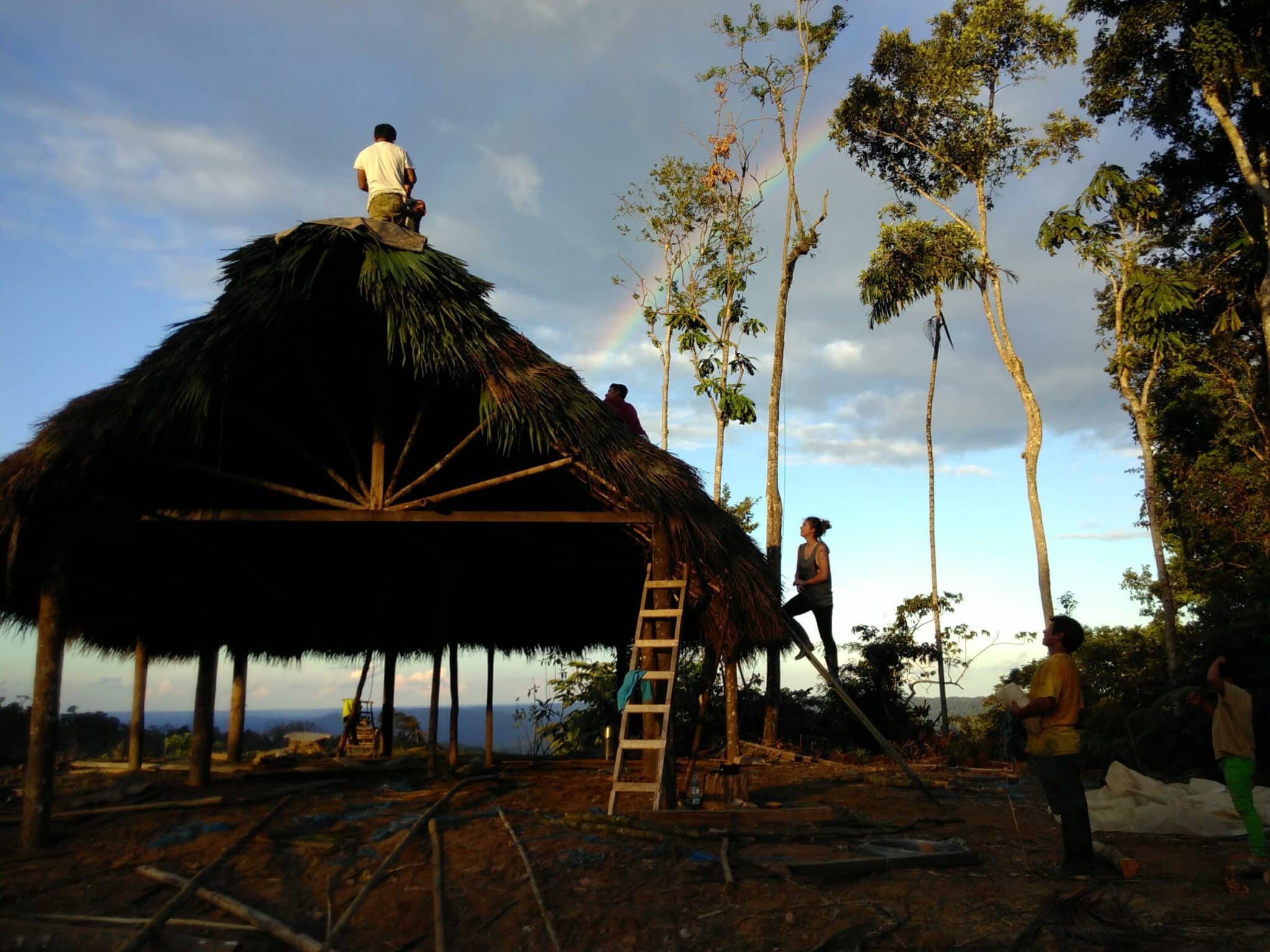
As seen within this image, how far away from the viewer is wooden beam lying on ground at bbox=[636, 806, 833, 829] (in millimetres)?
6711

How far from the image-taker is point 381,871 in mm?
5492

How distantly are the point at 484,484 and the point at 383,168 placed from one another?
2924mm

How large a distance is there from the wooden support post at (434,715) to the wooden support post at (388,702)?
171 cm

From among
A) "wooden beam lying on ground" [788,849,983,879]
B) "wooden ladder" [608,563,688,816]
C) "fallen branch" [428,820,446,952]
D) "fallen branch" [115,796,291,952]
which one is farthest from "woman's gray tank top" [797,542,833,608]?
"fallen branch" [115,796,291,952]

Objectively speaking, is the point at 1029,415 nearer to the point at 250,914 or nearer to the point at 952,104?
the point at 952,104

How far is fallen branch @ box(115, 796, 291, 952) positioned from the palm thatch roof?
2.36 metres

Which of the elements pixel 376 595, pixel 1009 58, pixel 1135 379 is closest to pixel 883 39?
pixel 1009 58

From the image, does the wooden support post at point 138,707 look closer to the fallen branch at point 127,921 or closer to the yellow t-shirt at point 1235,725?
the fallen branch at point 127,921

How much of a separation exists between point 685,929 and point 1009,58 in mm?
20552

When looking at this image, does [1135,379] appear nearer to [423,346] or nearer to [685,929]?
[423,346]

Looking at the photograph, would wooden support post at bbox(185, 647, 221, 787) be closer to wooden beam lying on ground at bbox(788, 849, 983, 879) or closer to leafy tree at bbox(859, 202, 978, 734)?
wooden beam lying on ground at bbox(788, 849, 983, 879)

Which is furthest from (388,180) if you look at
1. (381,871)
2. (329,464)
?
(381,871)

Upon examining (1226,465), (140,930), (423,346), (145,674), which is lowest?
(140,930)

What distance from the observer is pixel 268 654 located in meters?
14.3
